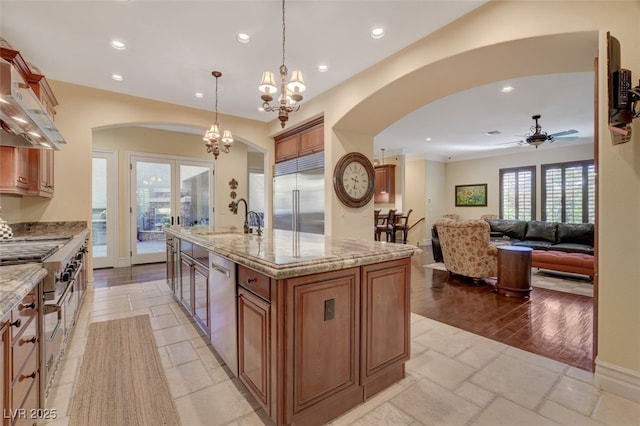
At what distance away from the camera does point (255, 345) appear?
166 cm

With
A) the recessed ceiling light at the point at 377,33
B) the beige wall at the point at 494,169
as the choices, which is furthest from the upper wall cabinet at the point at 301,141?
the beige wall at the point at 494,169

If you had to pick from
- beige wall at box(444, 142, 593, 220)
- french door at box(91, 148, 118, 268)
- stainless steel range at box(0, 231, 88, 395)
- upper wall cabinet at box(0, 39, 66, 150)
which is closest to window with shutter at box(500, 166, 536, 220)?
beige wall at box(444, 142, 593, 220)

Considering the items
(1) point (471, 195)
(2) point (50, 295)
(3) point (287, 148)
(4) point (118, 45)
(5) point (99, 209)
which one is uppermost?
(4) point (118, 45)

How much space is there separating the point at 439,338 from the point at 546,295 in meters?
2.46

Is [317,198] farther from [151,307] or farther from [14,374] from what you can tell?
[14,374]

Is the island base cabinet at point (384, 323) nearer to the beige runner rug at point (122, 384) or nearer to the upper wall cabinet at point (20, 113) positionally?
the beige runner rug at point (122, 384)

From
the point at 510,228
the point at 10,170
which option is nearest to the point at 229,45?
the point at 10,170

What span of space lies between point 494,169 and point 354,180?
6448mm

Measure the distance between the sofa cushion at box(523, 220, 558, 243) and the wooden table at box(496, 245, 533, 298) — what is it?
3102mm

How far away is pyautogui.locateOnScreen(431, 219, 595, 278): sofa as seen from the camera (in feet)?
16.1

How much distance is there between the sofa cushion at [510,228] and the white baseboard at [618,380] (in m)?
5.35

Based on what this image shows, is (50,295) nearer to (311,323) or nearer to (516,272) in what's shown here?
(311,323)

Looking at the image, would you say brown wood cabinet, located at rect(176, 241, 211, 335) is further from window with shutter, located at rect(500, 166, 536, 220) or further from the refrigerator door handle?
window with shutter, located at rect(500, 166, 536, 220)

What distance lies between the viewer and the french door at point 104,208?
19.0ft
